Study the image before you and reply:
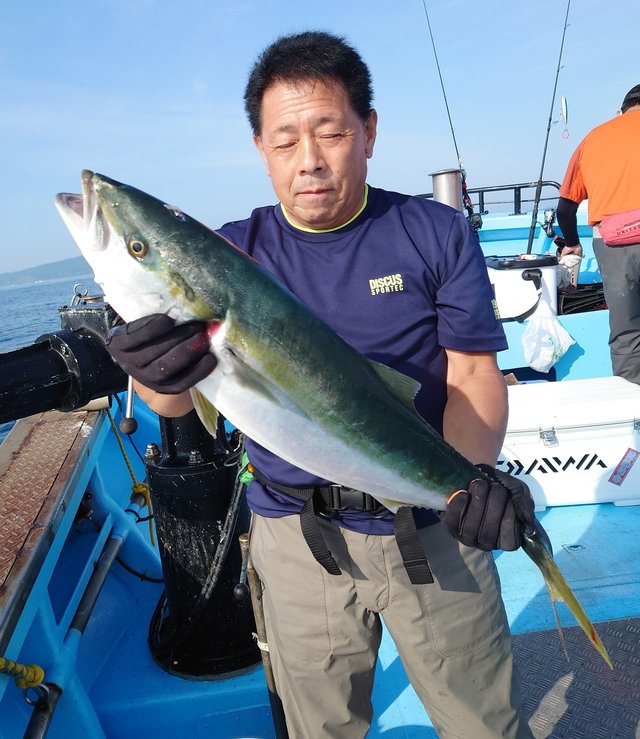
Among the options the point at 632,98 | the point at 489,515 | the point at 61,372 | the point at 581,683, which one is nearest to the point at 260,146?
the point at 61,372

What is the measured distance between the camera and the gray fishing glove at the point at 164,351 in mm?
1670

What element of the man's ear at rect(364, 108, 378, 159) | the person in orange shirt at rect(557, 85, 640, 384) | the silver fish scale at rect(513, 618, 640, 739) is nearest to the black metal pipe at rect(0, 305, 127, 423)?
the man's ear at rect(364, 108, 378, 159)

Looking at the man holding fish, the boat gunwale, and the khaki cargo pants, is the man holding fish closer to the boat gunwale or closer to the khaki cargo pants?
the khaki cargo pants

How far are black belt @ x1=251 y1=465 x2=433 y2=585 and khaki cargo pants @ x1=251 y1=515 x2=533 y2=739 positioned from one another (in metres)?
0.09

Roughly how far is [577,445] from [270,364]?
12.1 ft

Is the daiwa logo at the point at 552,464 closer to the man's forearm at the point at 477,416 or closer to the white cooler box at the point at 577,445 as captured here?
the white cooler box at the point at 577,445

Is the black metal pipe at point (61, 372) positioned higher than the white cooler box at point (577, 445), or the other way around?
the black metal pipe at point (61, 372)

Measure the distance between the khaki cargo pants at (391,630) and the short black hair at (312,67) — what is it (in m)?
1.71

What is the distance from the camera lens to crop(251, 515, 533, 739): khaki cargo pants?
2174 mm

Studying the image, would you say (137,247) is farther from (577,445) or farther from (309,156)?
(577,445)

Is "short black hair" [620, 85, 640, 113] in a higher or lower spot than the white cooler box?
higher

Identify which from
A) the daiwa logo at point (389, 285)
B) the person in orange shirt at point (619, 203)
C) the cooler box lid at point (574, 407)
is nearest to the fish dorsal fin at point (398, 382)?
the daiwa logo at point (389, 285)

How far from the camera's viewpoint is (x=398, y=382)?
195 cm

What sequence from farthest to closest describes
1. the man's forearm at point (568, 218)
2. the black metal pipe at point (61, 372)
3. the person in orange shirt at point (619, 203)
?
the man's forearm at point (568, 218), the person in orange shirt at point (619, 203), the black metal pipe at point (61, 372)
